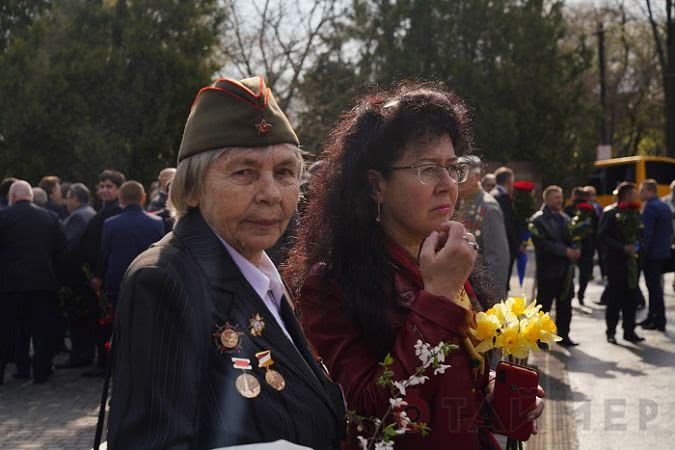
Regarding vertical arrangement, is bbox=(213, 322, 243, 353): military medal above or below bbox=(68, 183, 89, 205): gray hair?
below

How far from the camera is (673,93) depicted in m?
35.2

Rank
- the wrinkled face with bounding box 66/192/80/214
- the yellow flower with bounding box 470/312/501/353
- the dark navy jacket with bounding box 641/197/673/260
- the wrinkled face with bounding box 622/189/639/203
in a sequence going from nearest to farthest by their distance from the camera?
the yellow flower with bounding box 470/312/501/353 → the wrinkled face with bounding box 66/192/80/214 → the wrinkled face with bounding box 622/189/639/203 → the dark navy jacket with bounding box 641/197/673/260

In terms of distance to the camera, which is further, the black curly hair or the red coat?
the black curly hair

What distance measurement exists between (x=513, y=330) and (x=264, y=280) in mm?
832

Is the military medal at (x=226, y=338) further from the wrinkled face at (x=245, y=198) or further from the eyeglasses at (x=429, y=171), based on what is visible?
the eyeglasses at (x=429, y=171)

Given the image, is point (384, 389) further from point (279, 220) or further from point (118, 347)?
point (118, 347)

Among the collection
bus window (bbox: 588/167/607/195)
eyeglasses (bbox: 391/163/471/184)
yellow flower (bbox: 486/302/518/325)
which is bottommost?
yellow flower (bbox: 486/302/518/325)

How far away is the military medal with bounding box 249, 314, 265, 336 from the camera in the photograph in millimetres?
2016

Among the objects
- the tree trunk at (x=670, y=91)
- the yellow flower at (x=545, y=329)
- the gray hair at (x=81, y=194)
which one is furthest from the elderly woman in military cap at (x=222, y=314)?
the tree trunk at (x=670, y=91)

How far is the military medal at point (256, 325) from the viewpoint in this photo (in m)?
2.02

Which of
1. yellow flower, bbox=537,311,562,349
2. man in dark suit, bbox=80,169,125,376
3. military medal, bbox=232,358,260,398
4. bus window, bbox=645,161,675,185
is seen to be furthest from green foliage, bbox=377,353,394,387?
bus window, bbox=645,161,675,185

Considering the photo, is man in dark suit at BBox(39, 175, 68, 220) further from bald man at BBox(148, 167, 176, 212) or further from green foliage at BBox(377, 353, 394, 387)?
green foliage at BBox(377, 353, 394, 387)

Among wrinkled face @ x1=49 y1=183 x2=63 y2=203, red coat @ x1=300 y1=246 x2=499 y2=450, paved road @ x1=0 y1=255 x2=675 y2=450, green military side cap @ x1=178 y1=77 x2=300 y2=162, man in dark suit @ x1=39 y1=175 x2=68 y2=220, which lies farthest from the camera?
wrinkled face @ x1=49 y1=183 x2=63 y2=203

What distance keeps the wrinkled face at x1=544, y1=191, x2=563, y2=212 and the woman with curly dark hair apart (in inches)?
354
